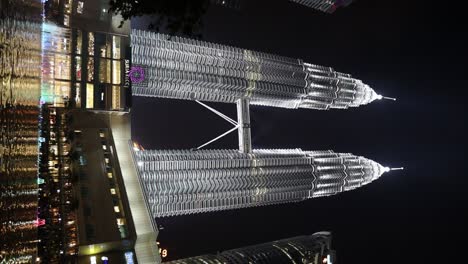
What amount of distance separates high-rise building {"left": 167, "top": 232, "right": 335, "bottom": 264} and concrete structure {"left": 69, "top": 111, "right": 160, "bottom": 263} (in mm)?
31543

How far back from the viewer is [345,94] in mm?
157875

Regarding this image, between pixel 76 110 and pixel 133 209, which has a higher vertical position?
pixel 76 110

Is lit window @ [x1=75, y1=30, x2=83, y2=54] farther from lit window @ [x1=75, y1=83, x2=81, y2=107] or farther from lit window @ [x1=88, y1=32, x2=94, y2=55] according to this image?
lit window @ [x1=75, y1=83, x2=81, y2=107]

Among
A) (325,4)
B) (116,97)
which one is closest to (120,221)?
(116,97)

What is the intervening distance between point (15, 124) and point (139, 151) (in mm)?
89966

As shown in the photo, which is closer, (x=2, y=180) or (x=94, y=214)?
(x=2, y=180)

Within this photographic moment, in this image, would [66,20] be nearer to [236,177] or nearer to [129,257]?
[129,257]

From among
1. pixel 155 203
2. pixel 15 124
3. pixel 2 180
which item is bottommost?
pixel 155 203

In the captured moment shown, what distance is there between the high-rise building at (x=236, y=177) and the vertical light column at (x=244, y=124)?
210 cm

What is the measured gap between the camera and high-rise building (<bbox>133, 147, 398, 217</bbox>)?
10544cm

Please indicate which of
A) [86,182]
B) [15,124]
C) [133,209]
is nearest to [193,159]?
[133,209]

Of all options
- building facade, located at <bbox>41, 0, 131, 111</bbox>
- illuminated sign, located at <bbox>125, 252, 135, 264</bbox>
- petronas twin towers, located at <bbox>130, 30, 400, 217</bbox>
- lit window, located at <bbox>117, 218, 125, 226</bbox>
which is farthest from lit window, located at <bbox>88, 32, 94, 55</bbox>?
illuminated sign, located at <bbox>125, 252, 135, 264</bbox>

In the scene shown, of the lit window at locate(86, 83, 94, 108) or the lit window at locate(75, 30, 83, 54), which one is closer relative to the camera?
the lit window at locate(86, 83, 94, 108)

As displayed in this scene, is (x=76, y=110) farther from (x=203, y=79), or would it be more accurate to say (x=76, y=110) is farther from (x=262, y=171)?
(x=262, y=171)
